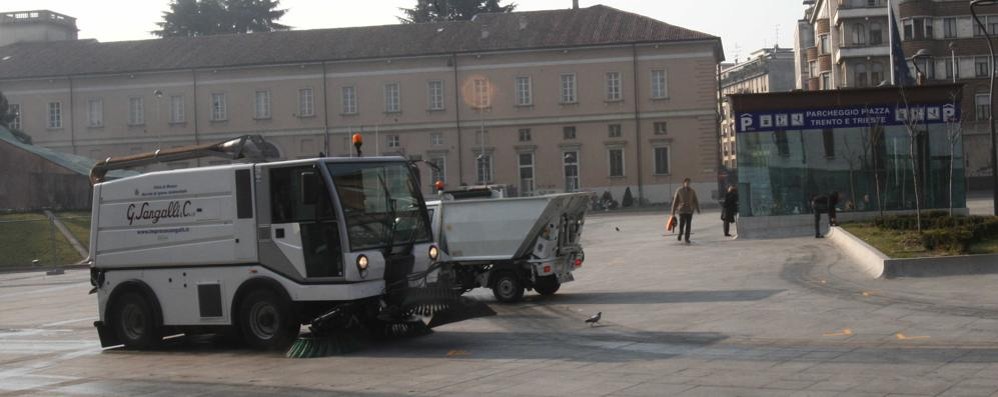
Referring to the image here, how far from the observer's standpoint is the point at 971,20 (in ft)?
243

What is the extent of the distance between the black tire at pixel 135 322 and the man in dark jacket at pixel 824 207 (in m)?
19.6

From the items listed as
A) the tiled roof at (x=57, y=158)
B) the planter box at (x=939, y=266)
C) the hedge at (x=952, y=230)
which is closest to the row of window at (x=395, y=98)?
the tiled roof at (x=57, y=158)

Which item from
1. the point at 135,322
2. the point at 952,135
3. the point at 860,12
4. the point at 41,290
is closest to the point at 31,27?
the point at 860,12

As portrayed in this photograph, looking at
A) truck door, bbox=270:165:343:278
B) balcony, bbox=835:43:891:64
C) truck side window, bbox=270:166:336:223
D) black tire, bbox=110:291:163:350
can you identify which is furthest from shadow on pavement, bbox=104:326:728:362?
balcony, bbox=835:43:891:64

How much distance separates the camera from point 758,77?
13588 centimetres

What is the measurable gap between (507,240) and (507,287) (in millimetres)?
860

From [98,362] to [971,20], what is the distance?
236 feet

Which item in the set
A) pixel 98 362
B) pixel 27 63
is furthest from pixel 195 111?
pixel 98 362

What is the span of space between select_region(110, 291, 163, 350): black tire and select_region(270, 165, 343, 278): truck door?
259 cm

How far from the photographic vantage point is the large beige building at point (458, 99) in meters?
74.1

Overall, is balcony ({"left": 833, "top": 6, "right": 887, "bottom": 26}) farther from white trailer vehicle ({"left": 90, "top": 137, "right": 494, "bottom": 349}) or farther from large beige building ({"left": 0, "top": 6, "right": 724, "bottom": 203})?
white trailer vehicle ({"left": 90, "top": 137, "right": 494, "bottom": 349})

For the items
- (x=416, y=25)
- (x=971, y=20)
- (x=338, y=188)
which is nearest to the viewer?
(x=338, y=188)

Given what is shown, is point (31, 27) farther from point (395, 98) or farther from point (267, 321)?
point (267, 321)

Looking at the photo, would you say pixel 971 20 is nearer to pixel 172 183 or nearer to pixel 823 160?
pixel 823 160
